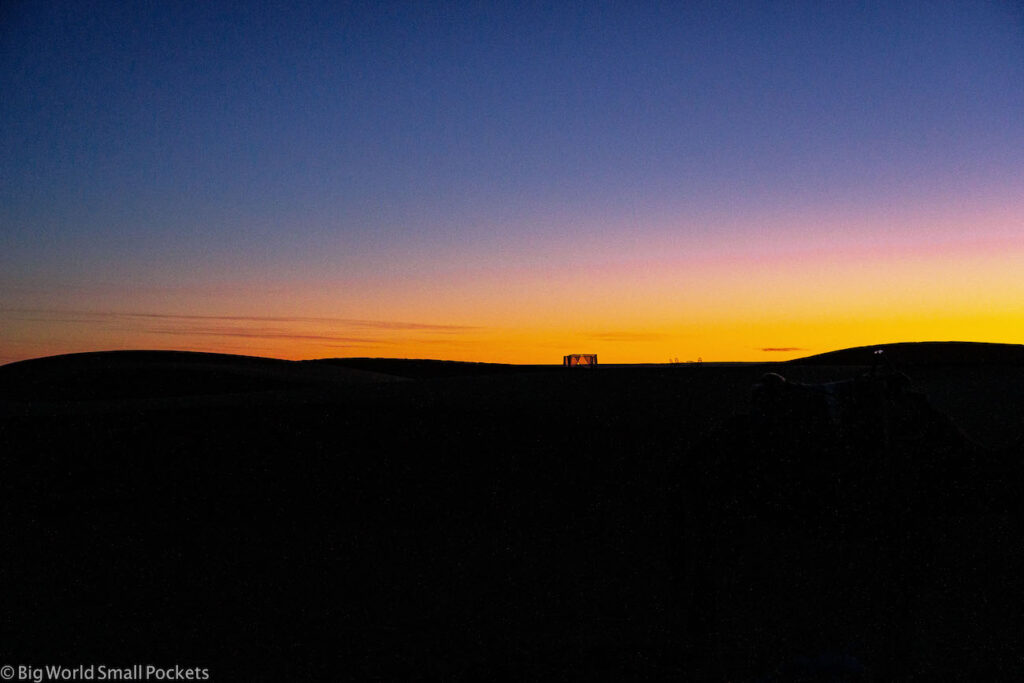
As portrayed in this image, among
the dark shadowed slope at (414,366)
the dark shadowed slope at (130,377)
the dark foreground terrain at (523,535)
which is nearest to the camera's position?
the dark foreground terrain at (523,535)

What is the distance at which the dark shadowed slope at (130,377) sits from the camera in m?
17.9

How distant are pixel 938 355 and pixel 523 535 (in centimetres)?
2132

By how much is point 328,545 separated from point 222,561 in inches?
38.4

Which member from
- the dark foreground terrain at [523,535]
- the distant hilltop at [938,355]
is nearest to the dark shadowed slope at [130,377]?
the dark foreground terrain at [523,535]

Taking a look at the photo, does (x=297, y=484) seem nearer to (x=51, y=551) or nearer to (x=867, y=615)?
(x=51, y=551)

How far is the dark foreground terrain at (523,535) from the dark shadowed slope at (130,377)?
291 inches

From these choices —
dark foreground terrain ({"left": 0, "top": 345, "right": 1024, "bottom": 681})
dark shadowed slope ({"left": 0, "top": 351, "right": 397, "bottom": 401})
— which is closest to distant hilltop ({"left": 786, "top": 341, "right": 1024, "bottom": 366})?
dark foreground terrain ({"left": 0, "top": 345, "right": 1024, "bottom": 681})

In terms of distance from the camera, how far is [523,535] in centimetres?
738

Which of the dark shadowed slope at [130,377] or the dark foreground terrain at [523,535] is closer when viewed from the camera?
the dark foreground terrain at [523,535]

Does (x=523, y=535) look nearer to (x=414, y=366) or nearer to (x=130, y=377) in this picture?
(x=130, y=377)

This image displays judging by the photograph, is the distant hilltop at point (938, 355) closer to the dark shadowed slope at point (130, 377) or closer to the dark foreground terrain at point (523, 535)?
the dark foreground terrain at point (523, 535)

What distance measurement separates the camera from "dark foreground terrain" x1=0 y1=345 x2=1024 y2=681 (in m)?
3.87

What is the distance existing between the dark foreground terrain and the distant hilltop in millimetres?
11181

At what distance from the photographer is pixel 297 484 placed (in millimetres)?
9008
